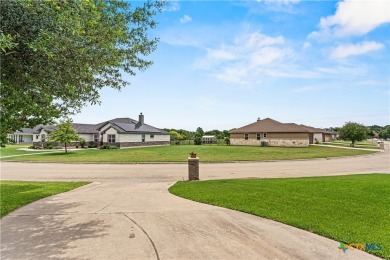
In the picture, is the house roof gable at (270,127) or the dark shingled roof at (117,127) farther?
the house roof gable at (270,127)

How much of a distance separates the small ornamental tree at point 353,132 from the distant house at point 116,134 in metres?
36.4

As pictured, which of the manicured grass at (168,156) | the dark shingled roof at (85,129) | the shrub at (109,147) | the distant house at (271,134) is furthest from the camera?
the dark shingled roof at (85,129)

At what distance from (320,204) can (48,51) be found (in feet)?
26.9

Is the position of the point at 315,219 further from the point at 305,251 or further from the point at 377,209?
the point at 377,209

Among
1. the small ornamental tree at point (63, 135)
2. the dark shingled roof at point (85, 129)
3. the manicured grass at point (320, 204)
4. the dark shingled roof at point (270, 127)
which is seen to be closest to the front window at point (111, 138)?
the dark shingled roof at point (85, 129)

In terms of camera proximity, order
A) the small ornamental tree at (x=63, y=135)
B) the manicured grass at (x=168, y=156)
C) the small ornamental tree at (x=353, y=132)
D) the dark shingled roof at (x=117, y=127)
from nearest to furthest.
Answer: the manicured grass at (x=168, y=156) → the small ornamental tree at (x=63, y=135) → the dark shingled roof at (x=117, y=127) → the small ornamental tree at (x=353, y=132)

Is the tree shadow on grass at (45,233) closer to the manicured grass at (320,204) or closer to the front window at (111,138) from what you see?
the manicured grass at (320,204)

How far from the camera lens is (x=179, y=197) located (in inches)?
338

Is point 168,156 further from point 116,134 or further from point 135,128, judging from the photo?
point 135,128

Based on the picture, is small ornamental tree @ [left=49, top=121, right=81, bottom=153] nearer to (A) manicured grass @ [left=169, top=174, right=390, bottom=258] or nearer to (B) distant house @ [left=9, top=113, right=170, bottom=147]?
(B) distant house @ [left=9, top=113, right=170, bottom=147]

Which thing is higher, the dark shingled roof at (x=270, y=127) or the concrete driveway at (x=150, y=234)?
the dark shingled roof at (x=270, y=127)

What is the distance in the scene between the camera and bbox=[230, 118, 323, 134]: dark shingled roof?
4534 centimetres

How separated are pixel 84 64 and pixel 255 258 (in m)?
5.59

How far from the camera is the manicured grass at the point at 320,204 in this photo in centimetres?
519
